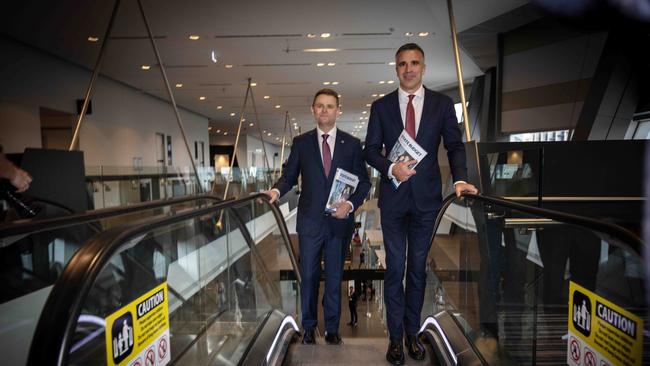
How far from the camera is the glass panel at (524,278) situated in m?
1.28

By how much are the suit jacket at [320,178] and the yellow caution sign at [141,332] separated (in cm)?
115

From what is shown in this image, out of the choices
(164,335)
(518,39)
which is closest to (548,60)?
(518,39)

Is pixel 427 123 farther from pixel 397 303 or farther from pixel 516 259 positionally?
pixel 397 303

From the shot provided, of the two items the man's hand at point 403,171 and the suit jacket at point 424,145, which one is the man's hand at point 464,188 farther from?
the man's hand at point 403,171

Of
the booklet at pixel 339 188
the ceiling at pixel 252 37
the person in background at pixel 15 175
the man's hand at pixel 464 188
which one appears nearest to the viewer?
the man's hand at pixel 464 188

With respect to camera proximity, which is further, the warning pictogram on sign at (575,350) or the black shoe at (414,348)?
the black shoe at (414,348)

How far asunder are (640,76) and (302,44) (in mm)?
5864

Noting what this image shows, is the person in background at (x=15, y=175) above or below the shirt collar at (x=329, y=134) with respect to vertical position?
below

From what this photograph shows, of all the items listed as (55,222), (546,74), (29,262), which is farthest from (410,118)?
(546,74)

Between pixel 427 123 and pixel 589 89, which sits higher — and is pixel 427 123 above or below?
below

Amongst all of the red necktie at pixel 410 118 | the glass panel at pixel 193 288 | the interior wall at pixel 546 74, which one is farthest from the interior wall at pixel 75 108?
the interior wall at pixel 546 74

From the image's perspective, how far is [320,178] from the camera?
8.70ft

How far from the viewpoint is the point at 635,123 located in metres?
6.86

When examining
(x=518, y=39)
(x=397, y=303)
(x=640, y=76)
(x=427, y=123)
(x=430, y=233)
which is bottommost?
(x=397, y=303)
